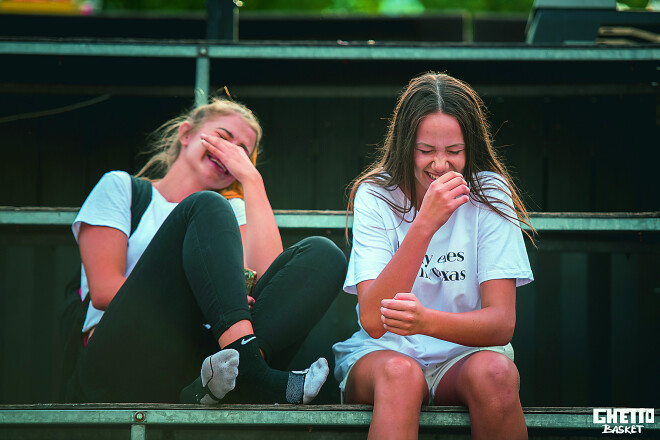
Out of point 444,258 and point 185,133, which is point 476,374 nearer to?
point 444,258

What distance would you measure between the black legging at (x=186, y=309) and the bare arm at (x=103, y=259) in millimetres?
137

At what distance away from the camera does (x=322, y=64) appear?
2395mm

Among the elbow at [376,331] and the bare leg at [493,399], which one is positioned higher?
the elbow at [376,331]

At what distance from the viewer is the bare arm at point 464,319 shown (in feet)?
4.14

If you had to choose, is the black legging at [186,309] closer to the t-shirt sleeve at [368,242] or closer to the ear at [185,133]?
the t-shirt sleeve at [368,242]

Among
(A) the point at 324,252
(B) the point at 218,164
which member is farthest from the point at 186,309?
(B) the point at 218,164

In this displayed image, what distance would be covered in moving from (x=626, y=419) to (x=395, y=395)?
0.56 meters

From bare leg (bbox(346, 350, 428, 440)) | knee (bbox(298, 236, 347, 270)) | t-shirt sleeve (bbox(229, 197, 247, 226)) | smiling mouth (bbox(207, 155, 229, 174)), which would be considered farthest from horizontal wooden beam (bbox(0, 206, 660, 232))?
bare leg (bbox(346, 350, 428, 440))

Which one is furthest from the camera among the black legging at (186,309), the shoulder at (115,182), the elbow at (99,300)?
the shoulder at (115,182)

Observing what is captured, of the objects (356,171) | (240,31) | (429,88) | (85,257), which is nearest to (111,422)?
(85,257)

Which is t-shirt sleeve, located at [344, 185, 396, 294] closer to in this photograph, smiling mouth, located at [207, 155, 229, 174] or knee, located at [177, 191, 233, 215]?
knee, located at [177, 191, 233, 215]

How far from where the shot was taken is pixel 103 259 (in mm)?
1637

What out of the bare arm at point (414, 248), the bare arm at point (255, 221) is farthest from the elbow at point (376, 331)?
the bare arm at point (255, 221)

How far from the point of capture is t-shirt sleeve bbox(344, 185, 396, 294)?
4.69ft
